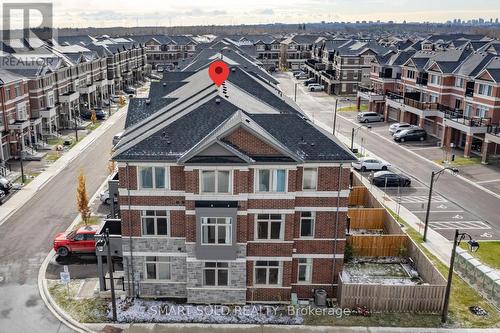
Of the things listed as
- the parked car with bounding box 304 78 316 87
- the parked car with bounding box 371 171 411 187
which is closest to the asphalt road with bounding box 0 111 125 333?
the parked car with bounding box 371 171 411 187

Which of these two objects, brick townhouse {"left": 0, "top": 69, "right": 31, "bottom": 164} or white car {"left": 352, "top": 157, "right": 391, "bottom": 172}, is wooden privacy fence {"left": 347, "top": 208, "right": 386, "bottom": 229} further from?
brick townhouse {"left": 0, "top": 69, "right": 31, "bottom": 164}

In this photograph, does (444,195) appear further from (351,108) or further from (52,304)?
(351,108)

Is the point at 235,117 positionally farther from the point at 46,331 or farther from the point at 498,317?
the point at 498,317

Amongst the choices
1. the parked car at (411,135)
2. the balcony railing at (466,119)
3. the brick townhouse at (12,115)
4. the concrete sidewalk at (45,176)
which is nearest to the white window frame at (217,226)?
the concrete sidewalk at (45,176)

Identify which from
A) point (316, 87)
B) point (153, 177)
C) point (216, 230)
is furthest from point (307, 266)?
point (316, 87)

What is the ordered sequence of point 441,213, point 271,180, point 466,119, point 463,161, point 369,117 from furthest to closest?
point 369,117, point 466,119, point 463,161, point 441,213, point 271,180

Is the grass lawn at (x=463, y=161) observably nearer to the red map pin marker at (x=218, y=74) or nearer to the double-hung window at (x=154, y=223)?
the red map pin marker at (x=218, y=74)

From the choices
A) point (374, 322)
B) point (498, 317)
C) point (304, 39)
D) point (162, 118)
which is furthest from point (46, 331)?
point (304, 39)
